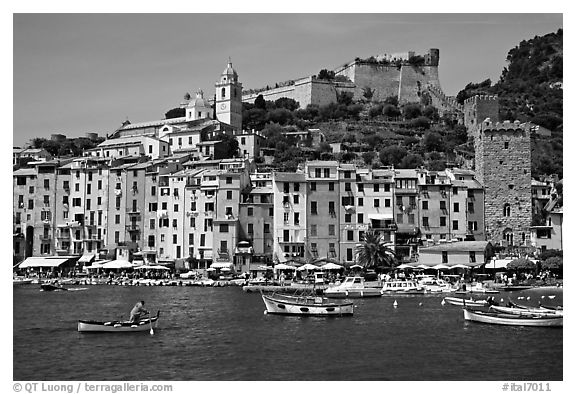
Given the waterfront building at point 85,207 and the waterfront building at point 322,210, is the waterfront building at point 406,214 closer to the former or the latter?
the waterfront building at point 322,210

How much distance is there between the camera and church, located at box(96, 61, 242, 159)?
161 ft

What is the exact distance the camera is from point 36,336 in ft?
59.9

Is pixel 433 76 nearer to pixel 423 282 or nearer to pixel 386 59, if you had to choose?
pixel 386 59

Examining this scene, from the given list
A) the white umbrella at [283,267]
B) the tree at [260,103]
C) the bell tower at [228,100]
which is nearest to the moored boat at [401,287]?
the white umbrella at [283,267]

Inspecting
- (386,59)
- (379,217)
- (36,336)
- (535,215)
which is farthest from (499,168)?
(386,59)

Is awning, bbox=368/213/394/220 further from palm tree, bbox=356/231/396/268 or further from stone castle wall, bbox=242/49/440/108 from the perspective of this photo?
stone castle wall, bbox=242/49/440/108

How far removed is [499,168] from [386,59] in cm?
2991

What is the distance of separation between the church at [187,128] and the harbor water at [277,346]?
947 inches

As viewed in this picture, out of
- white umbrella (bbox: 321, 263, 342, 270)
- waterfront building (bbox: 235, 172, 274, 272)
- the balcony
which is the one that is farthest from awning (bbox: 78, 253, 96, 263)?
white umbrella (bbox: 321, 263, 342, 270)

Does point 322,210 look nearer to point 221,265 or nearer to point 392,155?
point 221,265

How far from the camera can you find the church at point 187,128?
49.2 meters

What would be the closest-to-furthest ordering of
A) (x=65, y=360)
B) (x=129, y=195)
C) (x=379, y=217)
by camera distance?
(x=65, y=360)
(x=379, y=217)
(x=129, y=195)

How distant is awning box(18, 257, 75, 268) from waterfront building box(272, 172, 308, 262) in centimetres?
1094

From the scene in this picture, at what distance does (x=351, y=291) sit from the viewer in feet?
97.2
